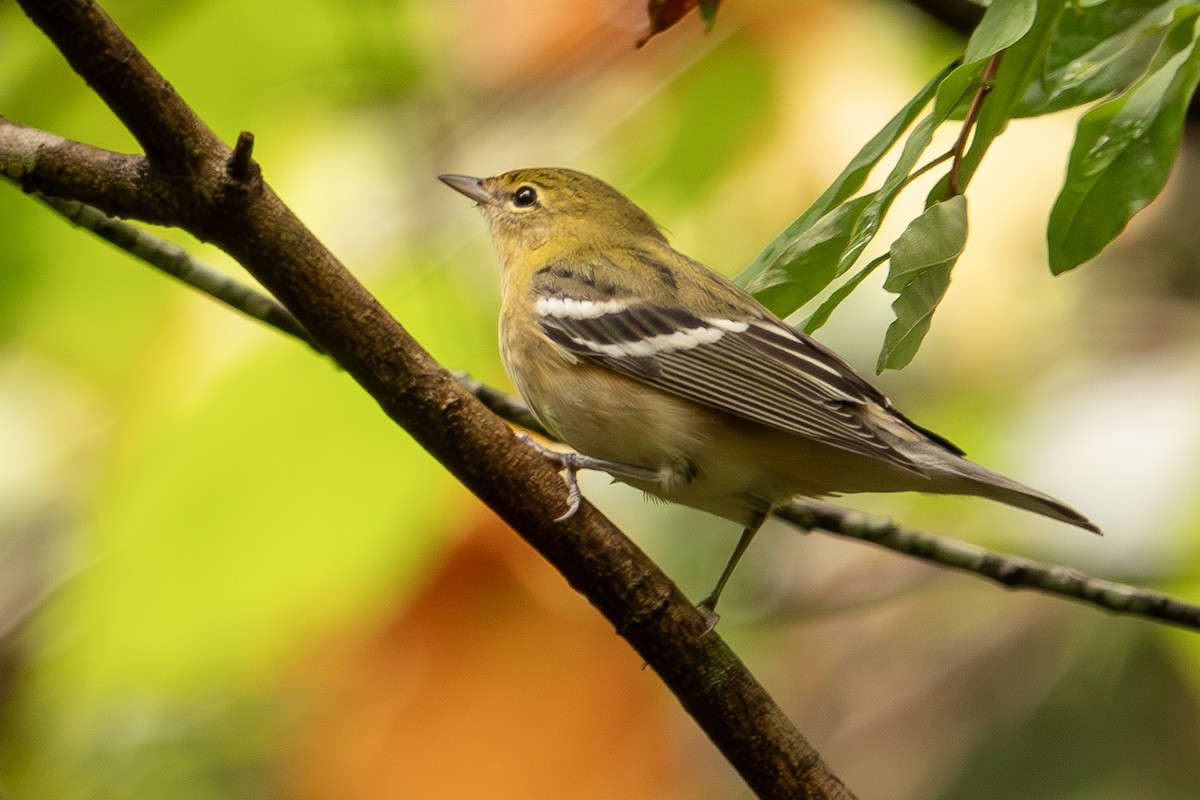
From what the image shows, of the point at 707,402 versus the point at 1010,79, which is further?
the point at 707,402

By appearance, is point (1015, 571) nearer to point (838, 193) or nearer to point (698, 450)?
point (698, 450)

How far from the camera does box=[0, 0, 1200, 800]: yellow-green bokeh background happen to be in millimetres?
2822

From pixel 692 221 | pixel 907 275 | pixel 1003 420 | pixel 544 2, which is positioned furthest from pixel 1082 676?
pixel 907 275

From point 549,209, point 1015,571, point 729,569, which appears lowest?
point 1015,571

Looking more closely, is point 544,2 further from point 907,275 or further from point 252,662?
point 907,275

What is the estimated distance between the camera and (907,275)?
1.77 meters

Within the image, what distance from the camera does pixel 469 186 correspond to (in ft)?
13.0

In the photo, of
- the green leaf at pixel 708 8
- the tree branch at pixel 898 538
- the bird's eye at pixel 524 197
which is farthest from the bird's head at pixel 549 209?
the green leaf at pixel 708 8

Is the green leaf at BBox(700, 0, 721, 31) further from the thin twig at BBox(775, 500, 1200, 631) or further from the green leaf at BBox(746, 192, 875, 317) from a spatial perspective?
the thin twig at BBox(775, 500, 1200, 631)

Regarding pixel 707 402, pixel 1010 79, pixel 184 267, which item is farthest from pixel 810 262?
pixel 184 267

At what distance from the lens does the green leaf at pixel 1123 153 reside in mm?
1779

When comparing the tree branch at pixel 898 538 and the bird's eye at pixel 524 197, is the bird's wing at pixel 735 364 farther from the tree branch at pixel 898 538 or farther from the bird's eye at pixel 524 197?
the bird's eye at pixel 524 197

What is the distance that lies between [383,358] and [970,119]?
3.19ft

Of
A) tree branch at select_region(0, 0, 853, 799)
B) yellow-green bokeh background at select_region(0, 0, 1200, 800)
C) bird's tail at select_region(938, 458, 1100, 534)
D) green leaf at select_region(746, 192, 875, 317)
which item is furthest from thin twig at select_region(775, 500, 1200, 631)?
green leaf at select_region(746, 192, 875, 317)
